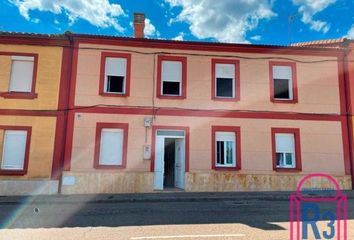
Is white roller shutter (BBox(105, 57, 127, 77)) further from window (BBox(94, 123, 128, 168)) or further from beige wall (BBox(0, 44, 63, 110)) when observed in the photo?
window (BBox(94, 123, 128, 168))

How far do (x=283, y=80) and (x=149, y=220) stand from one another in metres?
10.0

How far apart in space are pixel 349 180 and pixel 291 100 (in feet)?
14.5

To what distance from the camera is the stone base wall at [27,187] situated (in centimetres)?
1230

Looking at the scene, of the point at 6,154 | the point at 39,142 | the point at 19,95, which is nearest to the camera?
the point at 6,154

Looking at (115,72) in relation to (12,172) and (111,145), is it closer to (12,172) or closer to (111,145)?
(111,145)

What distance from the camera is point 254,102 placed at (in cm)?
1409

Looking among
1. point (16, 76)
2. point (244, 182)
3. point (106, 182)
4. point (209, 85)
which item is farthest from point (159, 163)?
point (16, 76)

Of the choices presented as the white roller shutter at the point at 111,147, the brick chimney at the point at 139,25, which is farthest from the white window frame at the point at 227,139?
the brick chimney at the point at 139,25

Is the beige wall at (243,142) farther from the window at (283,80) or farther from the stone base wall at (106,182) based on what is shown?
the window at (283,80)

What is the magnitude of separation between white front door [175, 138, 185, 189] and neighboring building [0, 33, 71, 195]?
5.04m

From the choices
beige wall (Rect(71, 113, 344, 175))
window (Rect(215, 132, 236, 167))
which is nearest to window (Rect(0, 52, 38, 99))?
beige wall (Rect(71, 113, 344, 175))

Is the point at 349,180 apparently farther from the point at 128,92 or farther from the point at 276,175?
the point at 128,92

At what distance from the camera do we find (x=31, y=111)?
1305cm

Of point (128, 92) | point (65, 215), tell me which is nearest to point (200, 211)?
point (65, 215)
